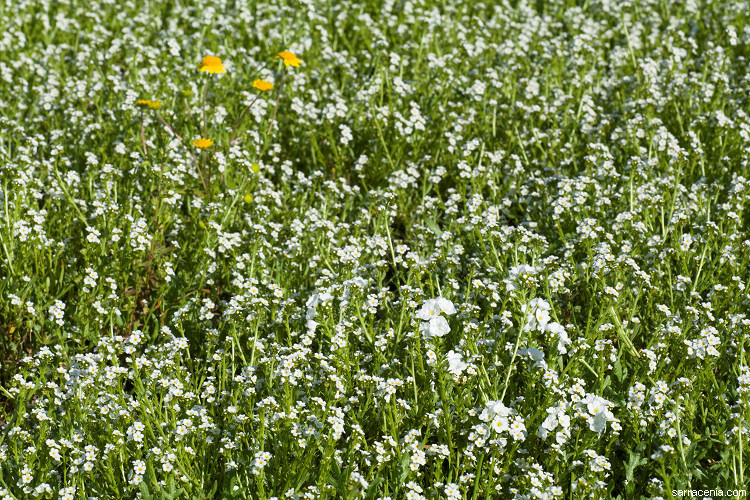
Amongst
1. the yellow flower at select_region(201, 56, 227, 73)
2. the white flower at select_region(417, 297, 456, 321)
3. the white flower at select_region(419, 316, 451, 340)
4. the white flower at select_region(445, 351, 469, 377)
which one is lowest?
the white flower at select_region(445, 351, 469, 377)

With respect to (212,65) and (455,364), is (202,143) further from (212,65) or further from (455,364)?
(455,364)

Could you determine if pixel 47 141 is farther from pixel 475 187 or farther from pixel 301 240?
pixel 475 187

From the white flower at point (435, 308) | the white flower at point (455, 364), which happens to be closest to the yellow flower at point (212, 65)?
the white flower at point (435, 308)

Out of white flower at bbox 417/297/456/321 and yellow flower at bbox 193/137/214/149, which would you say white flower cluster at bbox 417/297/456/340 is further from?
yellow flower at bbox 193/137/214/149

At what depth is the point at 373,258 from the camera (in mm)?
5398

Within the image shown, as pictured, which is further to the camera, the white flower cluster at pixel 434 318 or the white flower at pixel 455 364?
the white flower cluster at pixel 434 318

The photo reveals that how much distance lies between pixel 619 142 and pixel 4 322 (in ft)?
15.4

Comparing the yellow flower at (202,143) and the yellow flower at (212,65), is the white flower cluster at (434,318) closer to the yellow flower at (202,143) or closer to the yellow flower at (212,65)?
the yellow flower at (202,143)

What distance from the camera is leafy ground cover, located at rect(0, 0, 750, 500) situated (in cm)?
389

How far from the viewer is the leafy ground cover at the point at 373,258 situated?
389 cm

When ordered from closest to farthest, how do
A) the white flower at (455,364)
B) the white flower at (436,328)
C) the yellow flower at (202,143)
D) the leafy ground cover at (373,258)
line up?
the leafy ground cover at (373,258), the white flower at (455,364), the white flower at (436,328), the yellow flower at (202,143)

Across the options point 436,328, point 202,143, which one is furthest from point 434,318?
point 202,143

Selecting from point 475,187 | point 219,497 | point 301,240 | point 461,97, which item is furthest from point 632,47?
point 219,497

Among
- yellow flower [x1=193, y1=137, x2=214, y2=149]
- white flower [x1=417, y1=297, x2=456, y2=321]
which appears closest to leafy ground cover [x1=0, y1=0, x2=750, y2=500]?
white flower [x1=417, y1=297, x2=456, y2=321]
